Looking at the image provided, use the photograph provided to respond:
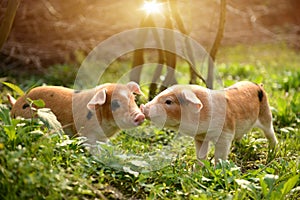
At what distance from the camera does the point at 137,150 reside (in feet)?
14.7

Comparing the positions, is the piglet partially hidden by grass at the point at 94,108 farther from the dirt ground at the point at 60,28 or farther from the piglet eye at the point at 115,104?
the dirt ground at the point at 60,28

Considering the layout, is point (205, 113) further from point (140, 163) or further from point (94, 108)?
point (94, 108)

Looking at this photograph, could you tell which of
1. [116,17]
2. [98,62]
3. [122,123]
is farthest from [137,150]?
[116,17]

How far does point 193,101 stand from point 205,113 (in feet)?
0.81

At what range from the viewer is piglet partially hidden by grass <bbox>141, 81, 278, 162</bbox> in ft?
13.0

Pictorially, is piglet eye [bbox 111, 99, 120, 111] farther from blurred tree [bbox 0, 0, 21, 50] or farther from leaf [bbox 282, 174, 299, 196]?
leaf [bbox 282, 174, 299, 196]

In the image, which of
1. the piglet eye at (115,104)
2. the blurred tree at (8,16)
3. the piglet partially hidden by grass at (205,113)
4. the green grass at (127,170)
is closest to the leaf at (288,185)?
the green grass at (127,170)

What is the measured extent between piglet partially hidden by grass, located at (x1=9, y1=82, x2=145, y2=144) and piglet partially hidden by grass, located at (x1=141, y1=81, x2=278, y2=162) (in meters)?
0.20

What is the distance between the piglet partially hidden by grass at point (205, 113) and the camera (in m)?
3.97

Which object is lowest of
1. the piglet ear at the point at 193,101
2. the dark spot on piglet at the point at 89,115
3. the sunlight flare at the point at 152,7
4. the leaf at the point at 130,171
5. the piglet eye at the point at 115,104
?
the leaf at the point at 130,171

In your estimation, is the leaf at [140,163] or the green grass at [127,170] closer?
the green grass at [127,170]

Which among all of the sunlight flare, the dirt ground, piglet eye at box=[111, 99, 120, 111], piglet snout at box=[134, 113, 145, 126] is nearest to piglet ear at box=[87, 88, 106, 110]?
piglet eye at box=[111, 99, 120, 111]

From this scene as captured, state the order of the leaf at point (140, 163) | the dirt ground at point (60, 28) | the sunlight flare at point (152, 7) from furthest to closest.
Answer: the dirt ground at point (60, 28) → the sunlight flare at point (152, 7) → the leaf at point (140, 163)

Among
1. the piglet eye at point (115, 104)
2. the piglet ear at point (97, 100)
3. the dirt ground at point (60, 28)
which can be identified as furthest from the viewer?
the dirt ground at point (60, 28)
